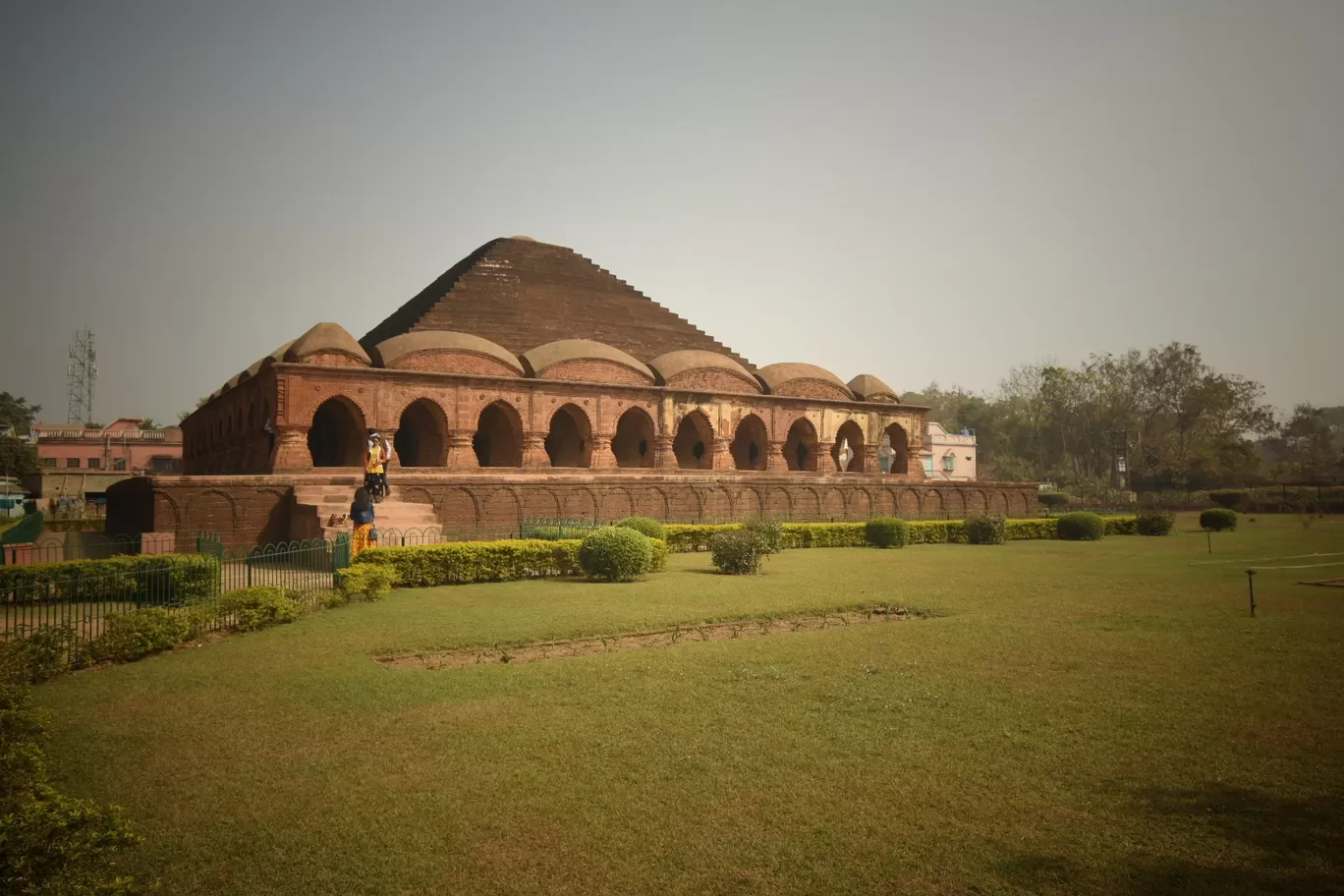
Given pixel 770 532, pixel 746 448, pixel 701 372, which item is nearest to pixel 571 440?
pixel 701 372

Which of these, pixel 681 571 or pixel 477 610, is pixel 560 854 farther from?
pixel 681 571

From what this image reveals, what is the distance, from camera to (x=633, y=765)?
4.62m

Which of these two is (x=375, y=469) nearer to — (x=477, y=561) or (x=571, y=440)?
(x=477, y=561)

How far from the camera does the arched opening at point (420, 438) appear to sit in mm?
21312

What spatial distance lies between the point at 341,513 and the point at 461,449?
17.9 ft

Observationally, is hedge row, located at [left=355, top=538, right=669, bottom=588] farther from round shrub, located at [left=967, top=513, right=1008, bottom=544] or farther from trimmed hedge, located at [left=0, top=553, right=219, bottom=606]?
round shrub, located at [left=967, top=513, right=1008, bottom=544]

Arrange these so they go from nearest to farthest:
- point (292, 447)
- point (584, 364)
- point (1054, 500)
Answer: point (292, 447)
point (584, 364)
point (1054, 500)

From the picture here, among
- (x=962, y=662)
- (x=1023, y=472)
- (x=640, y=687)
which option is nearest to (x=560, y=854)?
(x=640, y=687)

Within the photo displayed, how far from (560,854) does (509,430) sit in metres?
19.5

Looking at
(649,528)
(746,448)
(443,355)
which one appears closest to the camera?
(649,528)

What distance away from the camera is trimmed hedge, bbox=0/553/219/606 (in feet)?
31.8

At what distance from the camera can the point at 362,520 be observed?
12.9 metres

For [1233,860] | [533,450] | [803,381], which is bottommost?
[1233,860]

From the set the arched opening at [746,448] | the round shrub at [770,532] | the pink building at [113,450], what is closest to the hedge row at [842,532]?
the round shrub at [770,532]
